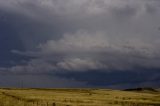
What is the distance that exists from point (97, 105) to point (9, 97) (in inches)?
1085

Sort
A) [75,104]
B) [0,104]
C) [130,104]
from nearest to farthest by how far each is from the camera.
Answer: [0,104] < [75,104] < [130,104]

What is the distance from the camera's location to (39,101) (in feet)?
353

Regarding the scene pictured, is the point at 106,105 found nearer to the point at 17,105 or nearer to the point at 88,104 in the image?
the point at 88,104

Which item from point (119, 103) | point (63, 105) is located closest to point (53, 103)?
point (63, 105)

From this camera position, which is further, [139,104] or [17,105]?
[139,104]

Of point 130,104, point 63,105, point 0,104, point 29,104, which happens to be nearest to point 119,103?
point 130,104

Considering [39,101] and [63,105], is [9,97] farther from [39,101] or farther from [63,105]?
[63,105]

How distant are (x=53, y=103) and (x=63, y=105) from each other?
11.6 ft

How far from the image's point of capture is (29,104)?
10381 cm

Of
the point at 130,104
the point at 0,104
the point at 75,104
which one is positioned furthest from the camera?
the point at 130,104

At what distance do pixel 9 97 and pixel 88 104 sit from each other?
2482 cm

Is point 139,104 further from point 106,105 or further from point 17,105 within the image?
point 17,105

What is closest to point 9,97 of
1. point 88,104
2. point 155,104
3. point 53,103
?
point 53,103

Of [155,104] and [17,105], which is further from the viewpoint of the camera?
[155,104]
